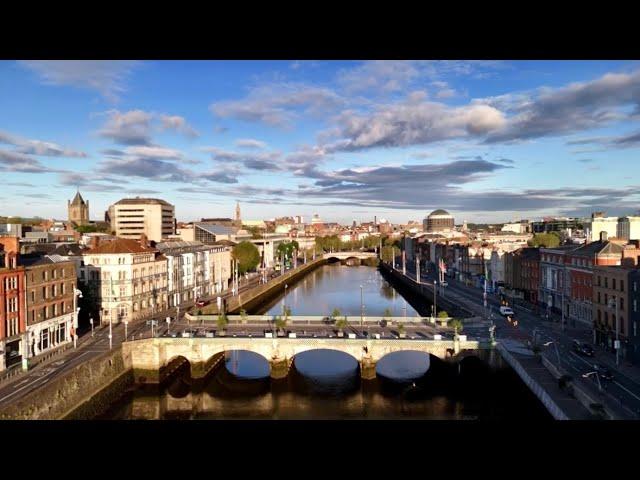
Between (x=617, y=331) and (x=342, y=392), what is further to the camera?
(x=342, y=392)

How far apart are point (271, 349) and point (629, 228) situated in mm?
43635

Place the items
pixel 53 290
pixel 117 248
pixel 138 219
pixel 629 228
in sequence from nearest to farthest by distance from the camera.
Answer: pixel 53 290, pixel 117 248, pixel 629 228, pixel 138 219

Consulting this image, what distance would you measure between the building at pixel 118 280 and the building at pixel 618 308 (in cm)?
3491

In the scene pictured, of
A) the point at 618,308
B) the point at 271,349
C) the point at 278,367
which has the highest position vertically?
the point at 618,308

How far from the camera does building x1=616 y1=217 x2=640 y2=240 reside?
A: 58281mm

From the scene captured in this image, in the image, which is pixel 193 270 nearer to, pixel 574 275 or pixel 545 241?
pixel 574 275

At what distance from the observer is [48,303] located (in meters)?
35.6

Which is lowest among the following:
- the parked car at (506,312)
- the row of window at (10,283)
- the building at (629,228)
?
the parked car at (506,312)

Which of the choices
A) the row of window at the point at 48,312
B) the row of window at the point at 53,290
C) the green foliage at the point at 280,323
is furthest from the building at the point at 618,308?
the row of window at the point at 53,290

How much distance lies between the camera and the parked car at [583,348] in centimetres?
3194

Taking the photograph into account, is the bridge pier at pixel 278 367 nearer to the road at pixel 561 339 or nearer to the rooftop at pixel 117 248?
the road at pixel 561 339

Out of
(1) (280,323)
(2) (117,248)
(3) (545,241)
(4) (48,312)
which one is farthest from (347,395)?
(3) (545,241)
